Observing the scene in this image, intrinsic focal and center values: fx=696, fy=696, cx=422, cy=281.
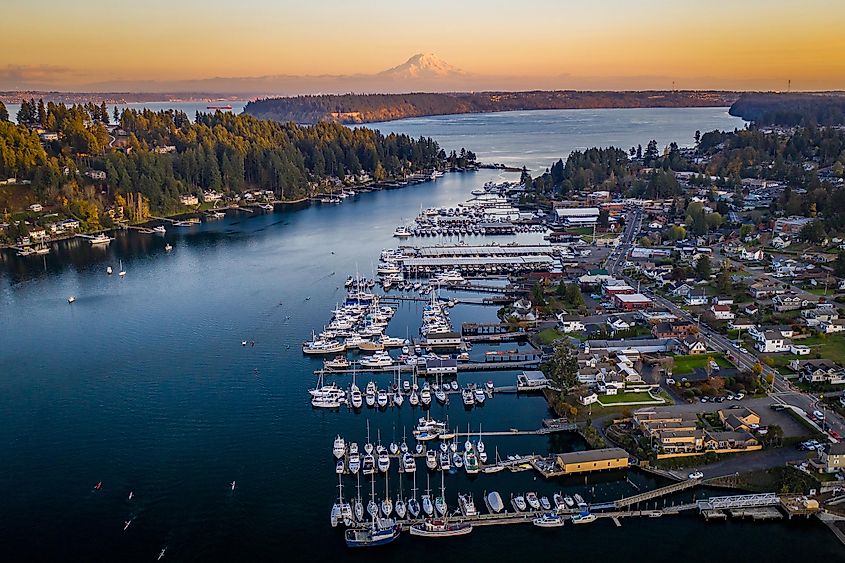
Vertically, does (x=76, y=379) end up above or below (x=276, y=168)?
below

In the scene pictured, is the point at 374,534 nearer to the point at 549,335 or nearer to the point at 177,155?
the point at 549,335

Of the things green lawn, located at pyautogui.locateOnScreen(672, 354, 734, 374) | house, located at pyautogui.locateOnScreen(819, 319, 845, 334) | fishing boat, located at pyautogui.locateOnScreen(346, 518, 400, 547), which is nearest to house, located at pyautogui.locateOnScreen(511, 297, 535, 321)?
green lawn, located at pyautogui.locateOnScreen(672, 354, 734, 374)

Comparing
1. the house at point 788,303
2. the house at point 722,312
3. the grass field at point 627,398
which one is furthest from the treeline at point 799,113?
the grass field at point 627,398

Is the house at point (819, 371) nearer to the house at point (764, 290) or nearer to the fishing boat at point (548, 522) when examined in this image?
the house at point (764, 290)

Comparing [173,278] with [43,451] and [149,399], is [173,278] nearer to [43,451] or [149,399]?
[149,399]

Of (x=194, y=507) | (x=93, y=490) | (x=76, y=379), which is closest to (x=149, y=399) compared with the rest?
(x=76, y=379)

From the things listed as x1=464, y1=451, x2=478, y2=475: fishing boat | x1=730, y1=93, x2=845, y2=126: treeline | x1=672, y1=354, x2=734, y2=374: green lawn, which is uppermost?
x1=730, y1=93, x2=845, y2=126: treeline

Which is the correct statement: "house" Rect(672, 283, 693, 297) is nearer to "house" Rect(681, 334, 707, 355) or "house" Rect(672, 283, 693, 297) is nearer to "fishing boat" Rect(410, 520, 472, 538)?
"house" Rect(681, 334, 707, 355)

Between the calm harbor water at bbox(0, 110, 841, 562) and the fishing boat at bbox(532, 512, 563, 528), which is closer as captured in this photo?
the calm harbor water at bbox(0, 110, 841, 562)
